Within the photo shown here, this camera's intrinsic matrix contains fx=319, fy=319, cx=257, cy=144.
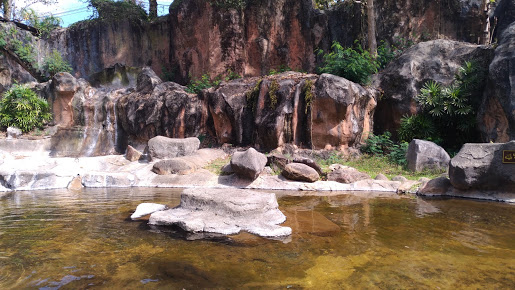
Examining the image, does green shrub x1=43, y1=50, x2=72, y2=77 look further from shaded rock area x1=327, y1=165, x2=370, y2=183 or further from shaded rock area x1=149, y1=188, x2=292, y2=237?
shaded rock area x1=149, y1=188, x2=292, y2=237

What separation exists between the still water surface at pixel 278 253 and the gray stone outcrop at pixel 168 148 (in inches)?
205

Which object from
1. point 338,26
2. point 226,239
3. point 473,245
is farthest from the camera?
point 338,26

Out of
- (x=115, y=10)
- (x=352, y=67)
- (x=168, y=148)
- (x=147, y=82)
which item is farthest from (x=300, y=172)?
(x=115, y=10)

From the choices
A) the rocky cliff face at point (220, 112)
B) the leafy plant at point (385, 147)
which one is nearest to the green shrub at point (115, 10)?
the rocky cliff face at point (220, 112)

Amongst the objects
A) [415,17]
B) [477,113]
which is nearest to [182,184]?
[477,113]

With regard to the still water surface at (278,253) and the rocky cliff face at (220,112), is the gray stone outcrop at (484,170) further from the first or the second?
the rocky cliff face at (220,112)

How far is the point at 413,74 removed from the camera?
12.0 metres

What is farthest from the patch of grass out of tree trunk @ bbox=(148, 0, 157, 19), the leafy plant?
tree trunk @ bbox=(148, 0, 157, 19)

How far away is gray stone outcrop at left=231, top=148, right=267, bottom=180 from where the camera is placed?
838 centimetres

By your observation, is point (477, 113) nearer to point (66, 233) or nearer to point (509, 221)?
point (509, 221)

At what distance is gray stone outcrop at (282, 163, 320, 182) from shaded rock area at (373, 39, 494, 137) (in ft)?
17.7

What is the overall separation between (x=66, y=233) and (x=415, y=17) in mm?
16792

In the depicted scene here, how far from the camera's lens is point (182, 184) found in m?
8.76

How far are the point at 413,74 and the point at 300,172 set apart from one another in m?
6.81
